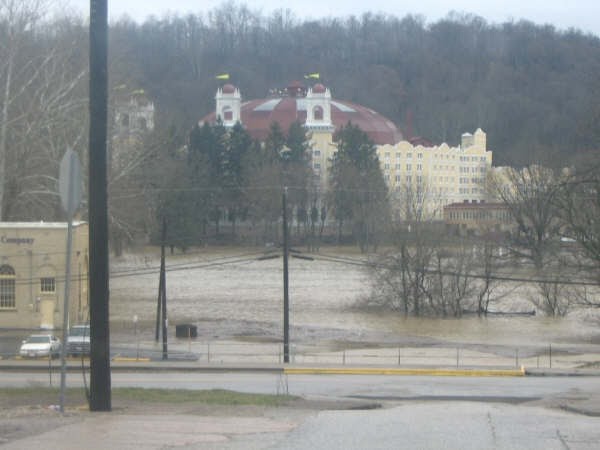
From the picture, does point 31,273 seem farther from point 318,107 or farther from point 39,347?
point 318,107

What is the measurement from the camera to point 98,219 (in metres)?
12.2

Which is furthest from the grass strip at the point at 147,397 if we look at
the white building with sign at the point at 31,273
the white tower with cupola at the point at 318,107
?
the white tower with cupola at the point at 318,107

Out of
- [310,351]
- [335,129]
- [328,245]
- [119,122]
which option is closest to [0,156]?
[310,351]

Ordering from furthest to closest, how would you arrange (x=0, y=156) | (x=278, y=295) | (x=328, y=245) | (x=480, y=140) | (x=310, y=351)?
(x=480, y=140) < (x=328, y=245) < (x=278, y=295) < (x=0, y=156) < (x=310, y=351)

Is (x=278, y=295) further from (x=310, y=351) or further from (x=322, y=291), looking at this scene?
(x=310, y=351)

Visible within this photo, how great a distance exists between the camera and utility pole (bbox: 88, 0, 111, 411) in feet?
39.2

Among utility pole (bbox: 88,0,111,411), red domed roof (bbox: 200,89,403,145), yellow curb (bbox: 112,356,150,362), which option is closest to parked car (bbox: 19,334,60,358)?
yellow curb (bbox: 112,356,150,362)

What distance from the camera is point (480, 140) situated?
140 m

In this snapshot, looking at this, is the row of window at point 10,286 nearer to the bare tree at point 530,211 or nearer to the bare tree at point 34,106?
the bare tree at point 34,106

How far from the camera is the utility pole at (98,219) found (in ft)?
39.2

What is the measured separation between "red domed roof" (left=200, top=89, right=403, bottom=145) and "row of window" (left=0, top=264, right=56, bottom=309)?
9232cm

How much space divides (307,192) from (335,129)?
31603mm

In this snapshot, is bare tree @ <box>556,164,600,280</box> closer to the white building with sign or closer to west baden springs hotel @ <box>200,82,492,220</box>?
the white building with sign

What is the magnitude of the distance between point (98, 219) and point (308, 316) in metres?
36.8
